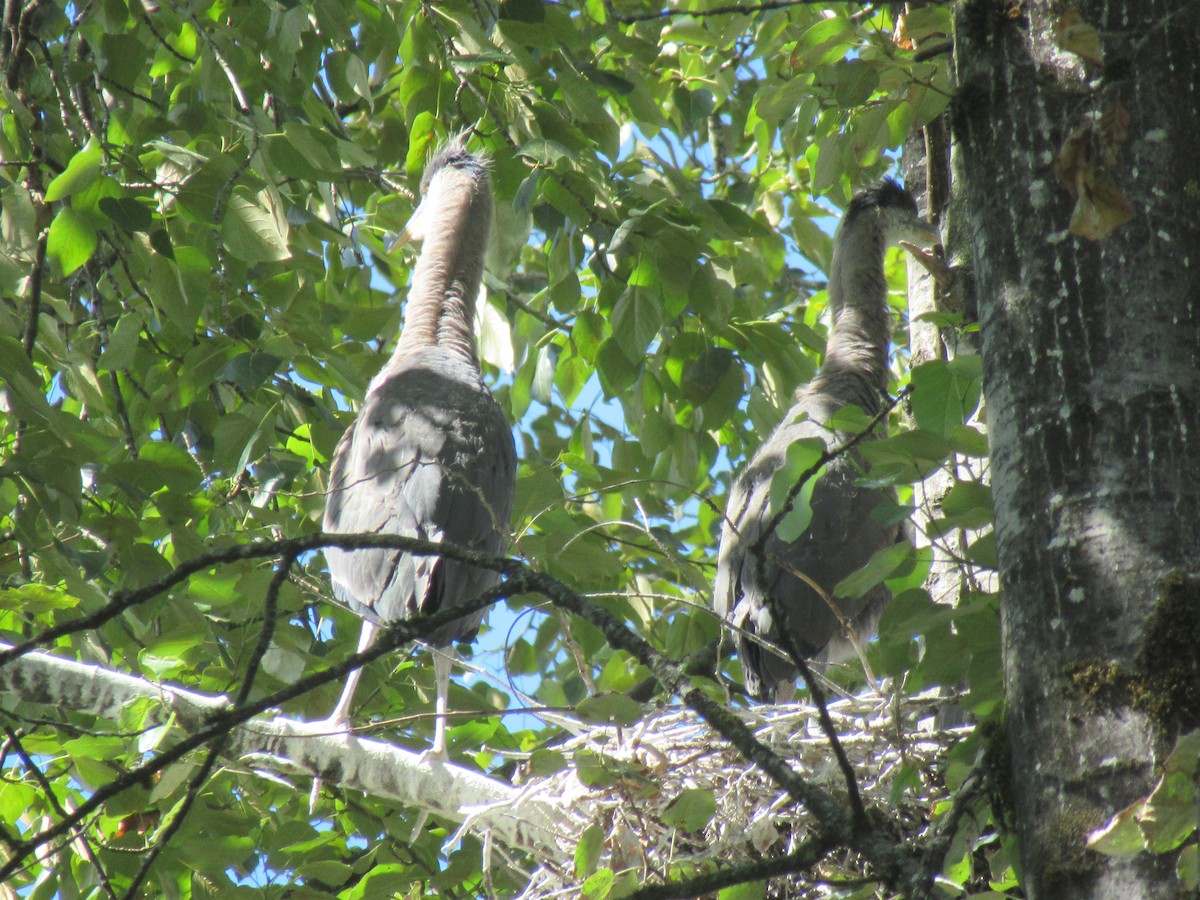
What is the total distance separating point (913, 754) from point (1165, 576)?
3.91 feet

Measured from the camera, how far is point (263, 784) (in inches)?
153

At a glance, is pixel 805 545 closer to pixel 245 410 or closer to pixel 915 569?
pixel 245 410

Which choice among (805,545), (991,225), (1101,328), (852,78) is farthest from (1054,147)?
(805,545)

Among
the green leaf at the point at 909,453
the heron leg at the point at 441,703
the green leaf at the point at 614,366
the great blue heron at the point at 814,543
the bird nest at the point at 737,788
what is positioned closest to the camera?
the green leaf at the point at 909,453

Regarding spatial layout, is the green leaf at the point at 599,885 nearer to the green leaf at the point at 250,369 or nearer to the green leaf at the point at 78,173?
the green leaf at the point at 250,369

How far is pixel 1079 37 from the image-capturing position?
152 cm

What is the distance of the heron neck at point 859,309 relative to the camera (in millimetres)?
4789

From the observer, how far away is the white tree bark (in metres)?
2.75

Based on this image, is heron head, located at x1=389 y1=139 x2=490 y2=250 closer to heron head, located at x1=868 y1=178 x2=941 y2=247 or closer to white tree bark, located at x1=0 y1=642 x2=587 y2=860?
heron head, located at x1=868 y1=178 x2=941 y2=247

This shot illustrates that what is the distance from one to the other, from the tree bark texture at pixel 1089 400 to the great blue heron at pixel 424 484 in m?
1.99

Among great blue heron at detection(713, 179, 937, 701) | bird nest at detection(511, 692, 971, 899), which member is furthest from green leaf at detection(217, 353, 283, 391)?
great blue heron at detection(713, 179, 937, 701)

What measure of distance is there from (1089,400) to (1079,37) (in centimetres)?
44

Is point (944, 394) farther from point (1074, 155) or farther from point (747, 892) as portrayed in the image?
point (747, 892)

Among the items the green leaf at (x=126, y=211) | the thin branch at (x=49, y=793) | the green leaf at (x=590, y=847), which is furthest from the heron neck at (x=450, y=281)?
the green leaf at (x=590, y=847)
